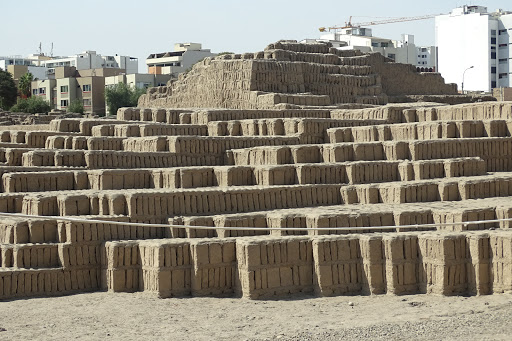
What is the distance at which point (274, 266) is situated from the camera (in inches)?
524

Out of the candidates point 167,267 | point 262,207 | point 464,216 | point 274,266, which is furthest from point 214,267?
point 464,216

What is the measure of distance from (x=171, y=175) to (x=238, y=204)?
1.55 metres

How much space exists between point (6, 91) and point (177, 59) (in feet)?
83.0

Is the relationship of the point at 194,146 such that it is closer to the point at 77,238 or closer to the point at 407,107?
the point at 77,238

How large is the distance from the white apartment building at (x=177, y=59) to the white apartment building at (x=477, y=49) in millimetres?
20584

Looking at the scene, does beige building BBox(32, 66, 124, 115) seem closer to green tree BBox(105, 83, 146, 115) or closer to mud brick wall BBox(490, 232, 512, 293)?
green tree BBox(105, 83, 146, 115)

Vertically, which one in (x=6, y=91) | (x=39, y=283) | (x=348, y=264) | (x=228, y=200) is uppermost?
(x=6, y=91)

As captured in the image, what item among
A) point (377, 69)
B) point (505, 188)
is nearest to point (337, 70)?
point (377, 69)

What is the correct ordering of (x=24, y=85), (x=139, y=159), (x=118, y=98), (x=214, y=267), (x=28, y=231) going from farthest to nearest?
1. (x=24, y=85)
2. (x=118, y=98)
3. (x=139, y=159)
4. (x=28, y=231)
5. (x=214, y=267)

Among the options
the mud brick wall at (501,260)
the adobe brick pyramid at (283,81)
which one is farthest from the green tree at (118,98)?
the mud brick wall at (501,260)

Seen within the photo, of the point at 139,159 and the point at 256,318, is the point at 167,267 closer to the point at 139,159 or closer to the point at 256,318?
the point at 256,318

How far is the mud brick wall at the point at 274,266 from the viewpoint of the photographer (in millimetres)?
13172

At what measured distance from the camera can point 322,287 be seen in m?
13.4

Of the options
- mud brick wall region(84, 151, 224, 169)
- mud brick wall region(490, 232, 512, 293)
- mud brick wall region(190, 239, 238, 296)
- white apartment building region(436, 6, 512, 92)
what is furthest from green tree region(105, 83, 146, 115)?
mud brick wall region(490, 232, 512, 293)
